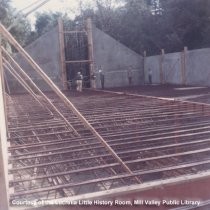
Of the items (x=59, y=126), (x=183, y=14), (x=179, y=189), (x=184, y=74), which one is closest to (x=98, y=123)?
(x=59, y=126)

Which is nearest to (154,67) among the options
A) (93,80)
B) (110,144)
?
(93,80)

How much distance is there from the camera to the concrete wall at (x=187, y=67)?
19422 millimetres

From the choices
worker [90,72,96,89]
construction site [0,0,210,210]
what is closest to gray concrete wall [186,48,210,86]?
worker [90,72,96,89]

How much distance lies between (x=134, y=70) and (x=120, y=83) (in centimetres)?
126

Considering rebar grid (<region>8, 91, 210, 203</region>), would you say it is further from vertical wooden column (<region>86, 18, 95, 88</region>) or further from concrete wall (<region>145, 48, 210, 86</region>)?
vertical wooden column (<region>86, 18, 95, 88</region>)

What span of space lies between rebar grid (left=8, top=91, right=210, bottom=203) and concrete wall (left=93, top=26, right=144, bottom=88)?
1363cm

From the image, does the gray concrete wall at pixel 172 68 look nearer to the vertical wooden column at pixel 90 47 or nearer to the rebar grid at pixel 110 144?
the vertical wooden column at pixel 90 47

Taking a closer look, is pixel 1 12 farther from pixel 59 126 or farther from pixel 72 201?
pixel 72 201

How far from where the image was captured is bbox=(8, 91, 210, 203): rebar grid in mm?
4461

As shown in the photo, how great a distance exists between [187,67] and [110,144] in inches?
631

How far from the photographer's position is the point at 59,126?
22.2ft

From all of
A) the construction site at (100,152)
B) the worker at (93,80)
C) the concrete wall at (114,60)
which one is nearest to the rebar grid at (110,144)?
the construction site at (100,152)

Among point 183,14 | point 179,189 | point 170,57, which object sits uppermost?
point 183,14

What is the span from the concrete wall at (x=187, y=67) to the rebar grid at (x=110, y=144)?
35.1ft
